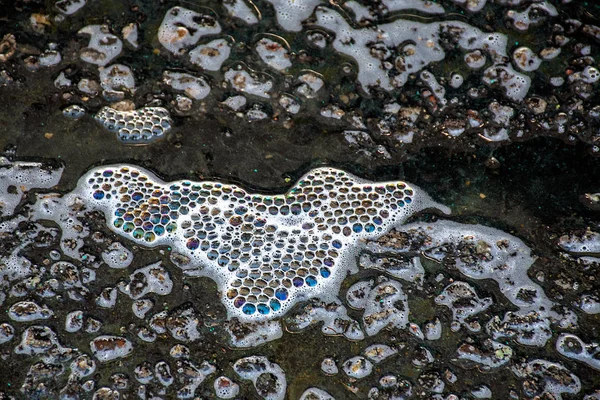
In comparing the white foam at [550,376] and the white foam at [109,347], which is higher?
the white foam at [550,376]

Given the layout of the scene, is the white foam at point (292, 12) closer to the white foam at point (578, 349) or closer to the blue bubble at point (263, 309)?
the blue bubble at point (263, 309)

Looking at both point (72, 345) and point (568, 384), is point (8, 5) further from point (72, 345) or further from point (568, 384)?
point (568, 384)

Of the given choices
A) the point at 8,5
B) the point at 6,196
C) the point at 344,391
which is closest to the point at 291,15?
the point at 8,5

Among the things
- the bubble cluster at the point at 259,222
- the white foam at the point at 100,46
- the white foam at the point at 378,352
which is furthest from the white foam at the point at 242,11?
the white foam at the point at 378,352

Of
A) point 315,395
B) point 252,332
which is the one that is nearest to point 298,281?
point 252,332

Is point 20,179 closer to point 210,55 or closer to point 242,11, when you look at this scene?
point 210,55

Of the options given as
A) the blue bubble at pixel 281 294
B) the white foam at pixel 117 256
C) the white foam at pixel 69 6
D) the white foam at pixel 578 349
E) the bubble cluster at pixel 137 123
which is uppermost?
the white foam at pixel 69 6

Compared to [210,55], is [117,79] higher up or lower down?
lower down
